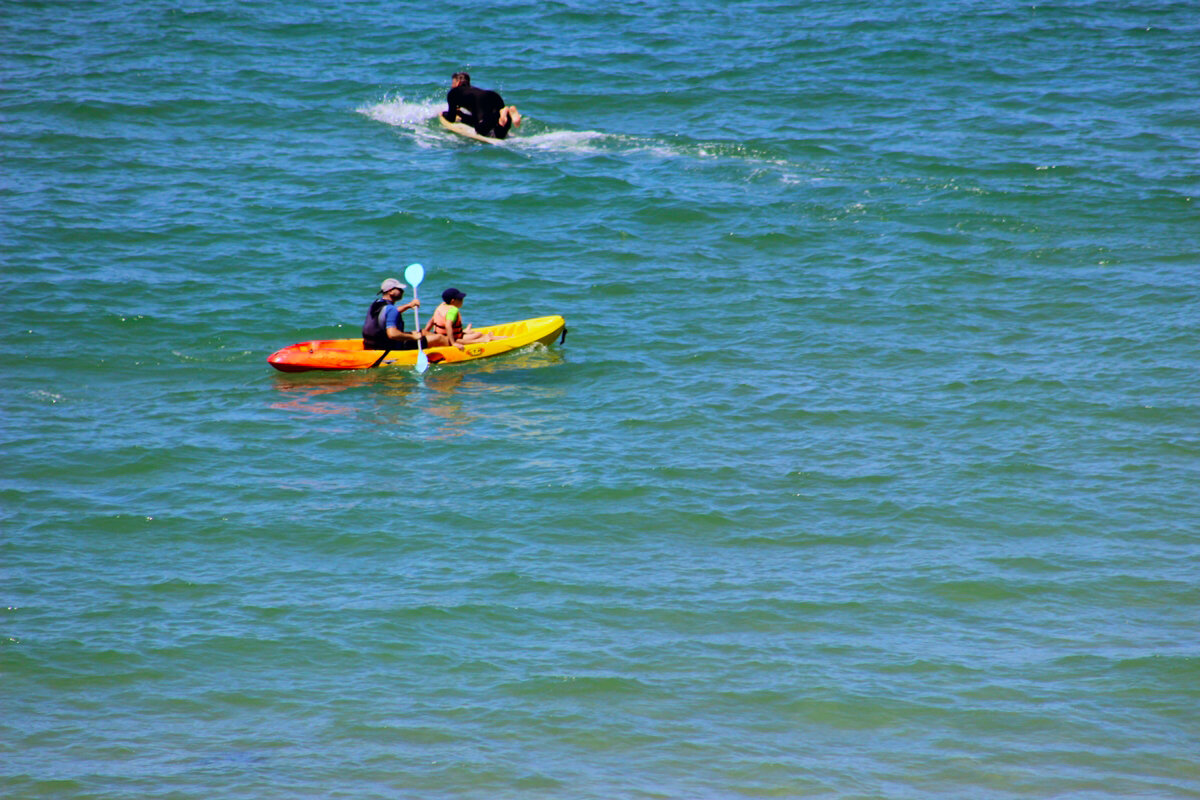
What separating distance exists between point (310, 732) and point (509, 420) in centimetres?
527

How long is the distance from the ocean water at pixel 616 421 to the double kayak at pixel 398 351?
0.61ft

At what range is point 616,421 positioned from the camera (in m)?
12.1

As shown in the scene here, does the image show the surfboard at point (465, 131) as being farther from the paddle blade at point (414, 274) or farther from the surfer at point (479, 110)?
the paddle blade at point (414, 274)

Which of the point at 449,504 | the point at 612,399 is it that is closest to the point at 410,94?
the point at 612,399

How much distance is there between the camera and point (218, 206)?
57.0 feet

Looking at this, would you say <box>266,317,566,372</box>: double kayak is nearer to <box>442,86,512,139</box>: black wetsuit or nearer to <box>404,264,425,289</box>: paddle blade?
<box>404,264,425,289</box>: paddle blade

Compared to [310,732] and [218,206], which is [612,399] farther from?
[218,206]

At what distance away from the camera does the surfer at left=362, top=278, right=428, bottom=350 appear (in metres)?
13.2

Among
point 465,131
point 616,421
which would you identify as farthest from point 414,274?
point 465,131

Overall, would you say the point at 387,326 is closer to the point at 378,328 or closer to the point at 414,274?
the point at 378,328

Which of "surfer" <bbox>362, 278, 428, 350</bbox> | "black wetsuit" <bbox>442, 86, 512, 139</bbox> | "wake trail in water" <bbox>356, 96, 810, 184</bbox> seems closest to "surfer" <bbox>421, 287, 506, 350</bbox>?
"surfer" <bbox>362, 278, 428, 350</bbox>

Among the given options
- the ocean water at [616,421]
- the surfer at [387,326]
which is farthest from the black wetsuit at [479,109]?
the surfer at [387,326]

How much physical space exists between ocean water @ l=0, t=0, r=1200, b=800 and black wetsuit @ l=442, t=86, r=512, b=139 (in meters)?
0.52

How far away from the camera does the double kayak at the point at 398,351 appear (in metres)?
13.1
